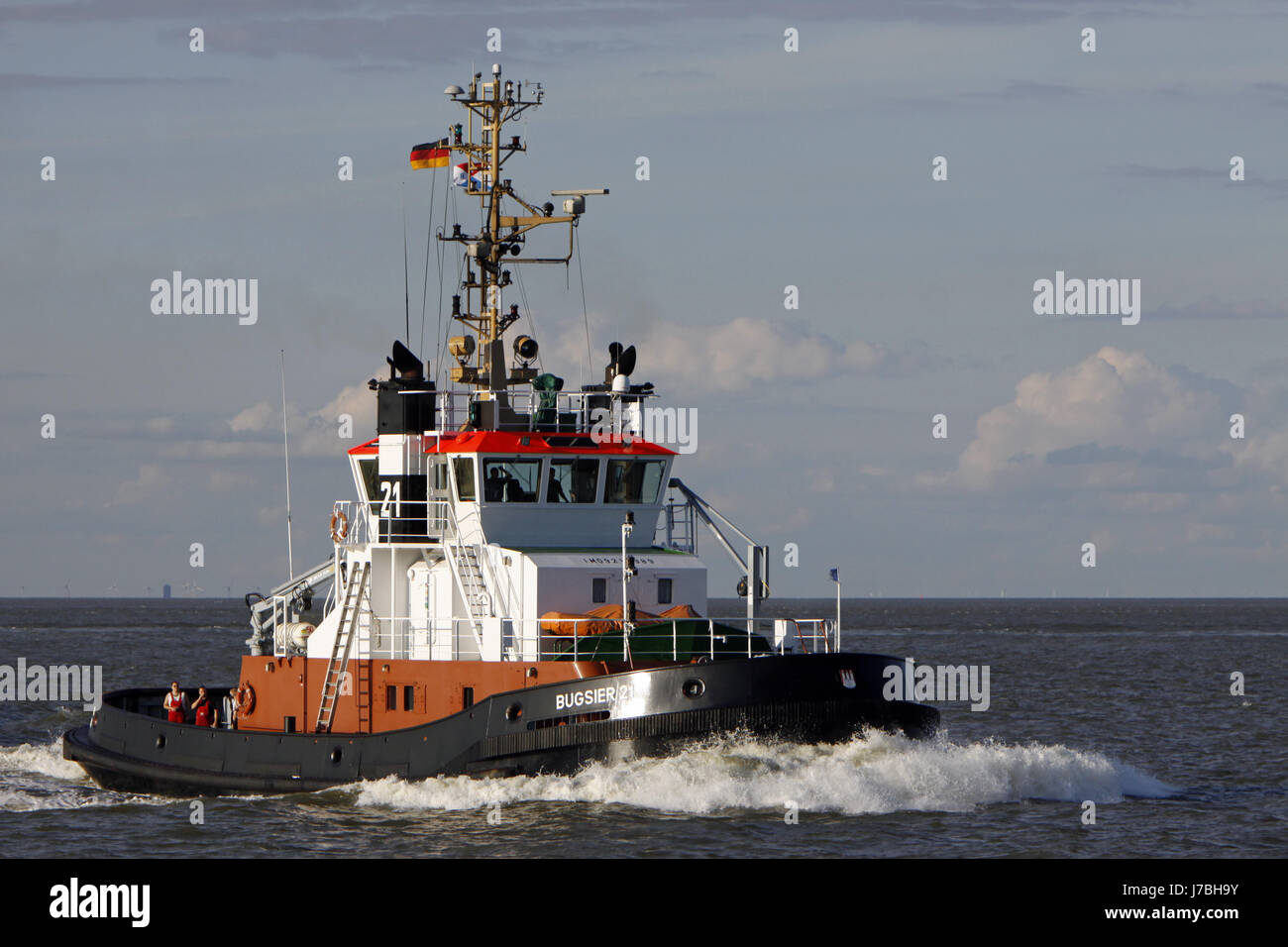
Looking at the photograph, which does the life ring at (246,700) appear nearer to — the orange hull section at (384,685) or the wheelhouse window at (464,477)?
the orange hull section at (384,685)

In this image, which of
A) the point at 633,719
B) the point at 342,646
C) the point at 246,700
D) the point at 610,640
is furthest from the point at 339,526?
the point at 633,719

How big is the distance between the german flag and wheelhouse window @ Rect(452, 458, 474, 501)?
5.40 m

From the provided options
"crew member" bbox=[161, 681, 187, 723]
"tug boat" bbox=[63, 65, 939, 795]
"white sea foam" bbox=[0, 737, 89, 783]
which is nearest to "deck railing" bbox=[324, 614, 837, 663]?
"tug boat" bbox=[63, 65, 939, 795]

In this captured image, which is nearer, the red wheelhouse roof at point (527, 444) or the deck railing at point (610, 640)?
the deck railing at point (610, 640)

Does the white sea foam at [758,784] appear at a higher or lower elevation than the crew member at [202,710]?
lower

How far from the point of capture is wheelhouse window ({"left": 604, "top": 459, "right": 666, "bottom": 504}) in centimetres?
2470

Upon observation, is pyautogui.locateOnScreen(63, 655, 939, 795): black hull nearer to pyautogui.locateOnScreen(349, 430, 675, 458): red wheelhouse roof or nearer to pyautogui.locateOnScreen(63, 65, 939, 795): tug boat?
pyautogui.locateOnScreen(63, 65, 939, 795): tug boat

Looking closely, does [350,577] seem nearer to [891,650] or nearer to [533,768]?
[533,768]

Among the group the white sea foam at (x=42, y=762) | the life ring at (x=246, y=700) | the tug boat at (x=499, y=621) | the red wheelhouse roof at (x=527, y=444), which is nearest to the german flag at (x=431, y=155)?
the tug boat at (x=499, y=621)

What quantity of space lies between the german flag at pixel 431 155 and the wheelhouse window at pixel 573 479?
18.7 ft

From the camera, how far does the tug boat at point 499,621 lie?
21.6 m
